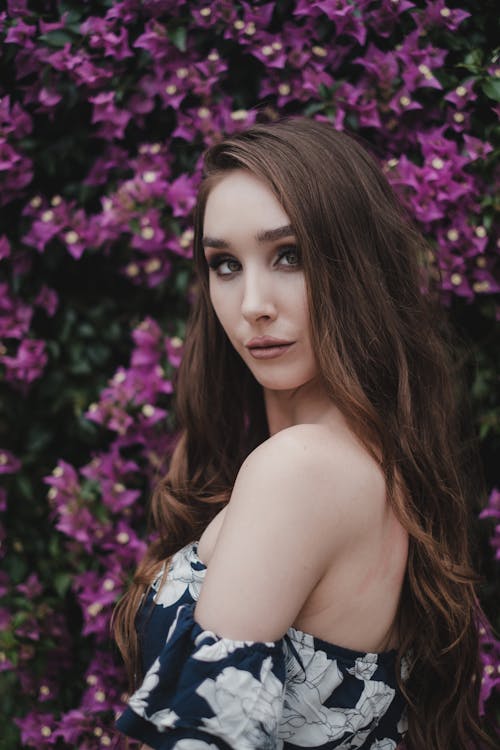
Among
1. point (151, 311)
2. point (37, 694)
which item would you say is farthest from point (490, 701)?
point (151, 311)

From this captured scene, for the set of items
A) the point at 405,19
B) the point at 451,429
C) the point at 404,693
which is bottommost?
the point at 404,693

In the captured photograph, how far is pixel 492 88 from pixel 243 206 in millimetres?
983

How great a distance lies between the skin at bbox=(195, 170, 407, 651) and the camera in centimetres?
112

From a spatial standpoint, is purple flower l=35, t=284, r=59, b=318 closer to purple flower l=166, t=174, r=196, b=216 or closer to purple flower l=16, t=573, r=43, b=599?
purple flower l=166, t=174, r=196, b=216

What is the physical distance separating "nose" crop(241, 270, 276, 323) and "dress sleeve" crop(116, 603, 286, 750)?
60 centimetres

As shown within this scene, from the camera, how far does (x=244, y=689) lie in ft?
3.60

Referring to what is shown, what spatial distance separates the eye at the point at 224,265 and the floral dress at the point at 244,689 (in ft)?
2.07

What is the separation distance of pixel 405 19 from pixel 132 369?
4.43 ft

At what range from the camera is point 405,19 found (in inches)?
78.7

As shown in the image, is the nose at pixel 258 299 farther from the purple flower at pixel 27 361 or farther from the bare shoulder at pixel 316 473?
the purple flower at pixel 27 361

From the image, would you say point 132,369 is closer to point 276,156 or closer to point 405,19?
point 276,156

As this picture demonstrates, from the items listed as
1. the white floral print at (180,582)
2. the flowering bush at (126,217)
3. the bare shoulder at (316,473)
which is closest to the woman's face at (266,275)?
the bare shoulder at (316,473)

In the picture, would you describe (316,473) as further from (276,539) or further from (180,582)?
(180,582)

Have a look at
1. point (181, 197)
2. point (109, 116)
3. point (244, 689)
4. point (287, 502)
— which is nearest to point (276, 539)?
point (287, 502)
